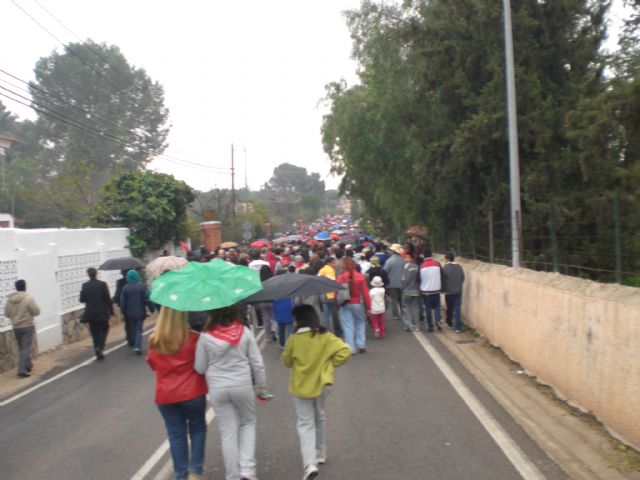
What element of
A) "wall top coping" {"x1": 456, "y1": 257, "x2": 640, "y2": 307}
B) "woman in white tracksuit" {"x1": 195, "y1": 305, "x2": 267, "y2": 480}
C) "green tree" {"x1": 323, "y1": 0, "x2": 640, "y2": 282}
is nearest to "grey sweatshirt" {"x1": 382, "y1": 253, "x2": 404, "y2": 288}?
"green tree" {"x1": 323, "y1": 0, "x2": 640, "y2": 282}

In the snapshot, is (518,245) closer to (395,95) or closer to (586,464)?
(586,464)

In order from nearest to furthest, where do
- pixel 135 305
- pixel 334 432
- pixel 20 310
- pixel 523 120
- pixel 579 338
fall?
pixel 334 432 → pixel 579 338 → pixel 20 310 → pixel 135 305 → pixel 523 120

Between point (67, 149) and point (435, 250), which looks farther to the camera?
point (67, 149)

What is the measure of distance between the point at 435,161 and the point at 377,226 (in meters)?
28.6

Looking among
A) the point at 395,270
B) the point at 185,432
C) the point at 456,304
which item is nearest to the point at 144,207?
the point at 395,270

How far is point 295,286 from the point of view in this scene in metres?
8.07

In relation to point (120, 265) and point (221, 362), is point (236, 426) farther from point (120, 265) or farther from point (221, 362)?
point (120, 265)

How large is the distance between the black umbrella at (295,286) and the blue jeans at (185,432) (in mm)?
1766

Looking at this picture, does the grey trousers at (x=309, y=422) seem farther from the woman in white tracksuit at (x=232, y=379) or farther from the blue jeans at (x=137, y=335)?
the blue jeans at (x=137, y=335)

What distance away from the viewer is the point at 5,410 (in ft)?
34.4

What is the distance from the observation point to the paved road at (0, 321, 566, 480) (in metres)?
6.98

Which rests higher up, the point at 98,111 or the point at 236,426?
the point at 98,111

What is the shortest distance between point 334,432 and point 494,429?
5.67 feet

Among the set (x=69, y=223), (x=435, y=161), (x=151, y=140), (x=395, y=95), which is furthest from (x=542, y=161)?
(x=151, y=140)
